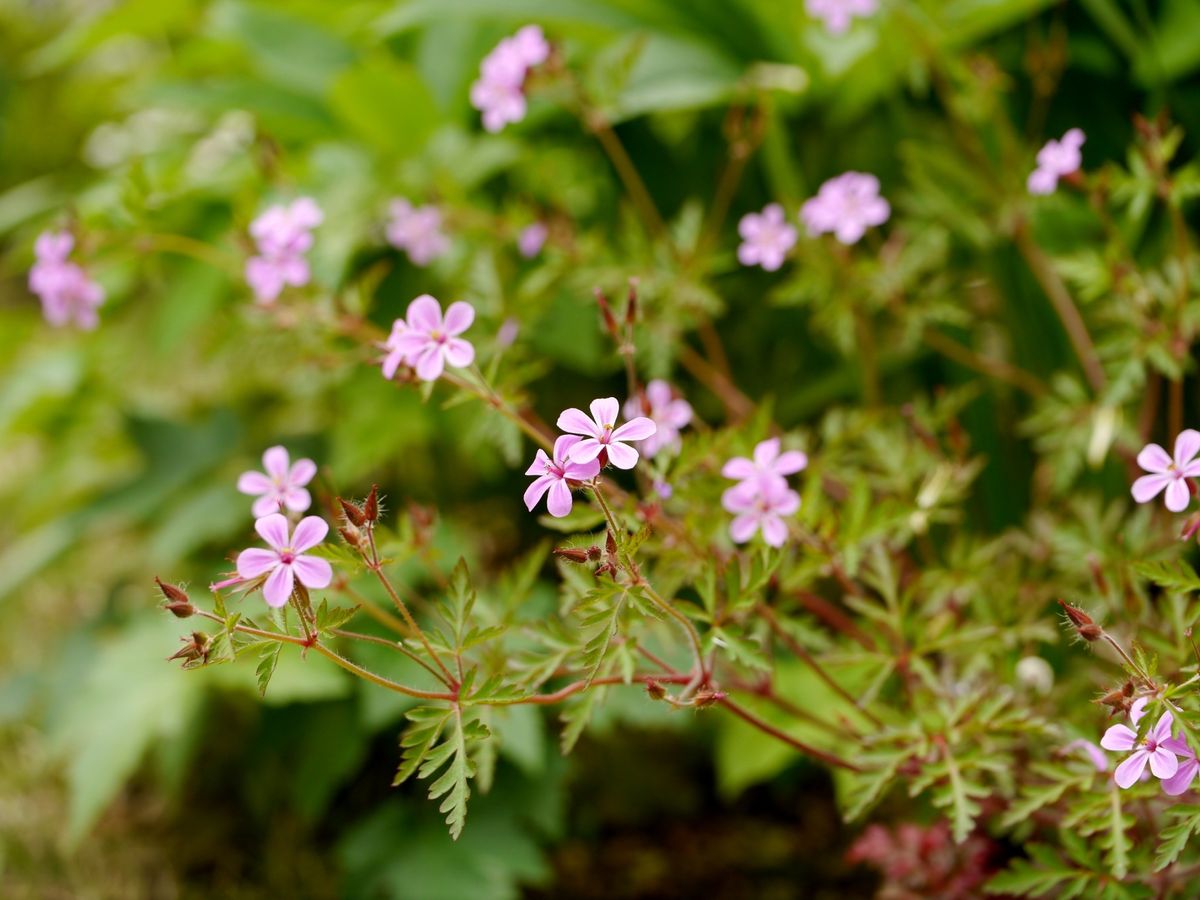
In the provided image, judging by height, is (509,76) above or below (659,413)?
above

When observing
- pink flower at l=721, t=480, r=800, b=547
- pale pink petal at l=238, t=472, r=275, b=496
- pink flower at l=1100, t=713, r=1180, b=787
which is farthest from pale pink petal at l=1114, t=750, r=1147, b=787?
→ pale pink petal at l=238, t=472, r=275, b=496

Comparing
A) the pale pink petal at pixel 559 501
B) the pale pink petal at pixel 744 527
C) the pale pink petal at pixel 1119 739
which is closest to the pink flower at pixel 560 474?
the pale pink petal at pixel 559 501

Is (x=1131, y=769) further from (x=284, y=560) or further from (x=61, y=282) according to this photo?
(x=61, y=282)

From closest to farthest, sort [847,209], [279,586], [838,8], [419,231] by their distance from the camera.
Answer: [279,586] < [847,209] < [838,8] < [419,231]

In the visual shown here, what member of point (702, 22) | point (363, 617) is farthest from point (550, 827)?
point (702, 22)

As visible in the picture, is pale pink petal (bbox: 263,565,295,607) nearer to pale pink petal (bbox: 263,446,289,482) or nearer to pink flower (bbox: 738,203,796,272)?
pale pink petal (bbox: 263,446,289,482)

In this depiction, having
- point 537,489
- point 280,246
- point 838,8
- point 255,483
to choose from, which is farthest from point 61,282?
point 838,8
